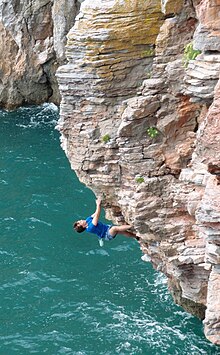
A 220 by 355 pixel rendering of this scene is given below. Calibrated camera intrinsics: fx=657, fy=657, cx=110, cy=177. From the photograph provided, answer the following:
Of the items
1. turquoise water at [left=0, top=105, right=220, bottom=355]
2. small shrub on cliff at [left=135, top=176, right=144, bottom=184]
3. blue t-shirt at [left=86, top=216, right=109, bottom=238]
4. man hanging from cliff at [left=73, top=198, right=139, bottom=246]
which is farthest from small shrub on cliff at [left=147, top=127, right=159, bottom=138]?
turquoise water at [left=0, top=105, right=220, bottom=355]

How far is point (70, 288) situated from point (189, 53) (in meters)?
13.4

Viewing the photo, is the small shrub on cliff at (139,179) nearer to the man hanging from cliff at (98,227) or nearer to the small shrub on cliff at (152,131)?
the small shrub on cliff at (152,131)

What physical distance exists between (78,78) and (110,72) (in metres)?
1.18

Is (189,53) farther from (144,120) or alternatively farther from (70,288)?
(70,288)

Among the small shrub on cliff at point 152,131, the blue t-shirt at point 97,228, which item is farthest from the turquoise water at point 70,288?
the small shrub on cliff at point 152,131

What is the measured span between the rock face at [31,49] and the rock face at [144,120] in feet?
75.3

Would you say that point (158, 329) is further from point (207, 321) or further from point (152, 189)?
point (207, 321)

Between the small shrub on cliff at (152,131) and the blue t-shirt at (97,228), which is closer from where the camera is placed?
the small shrub on cliff at (152,131)

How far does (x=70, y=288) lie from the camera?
28.9m

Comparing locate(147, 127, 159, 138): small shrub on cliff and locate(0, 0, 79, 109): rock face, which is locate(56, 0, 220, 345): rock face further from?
locate(0, 0, 79, 109): rock face

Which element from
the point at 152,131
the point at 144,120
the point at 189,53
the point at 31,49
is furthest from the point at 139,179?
the point at 31,49

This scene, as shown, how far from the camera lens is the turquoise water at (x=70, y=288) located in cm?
2525

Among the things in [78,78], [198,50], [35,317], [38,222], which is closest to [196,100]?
[198,50]

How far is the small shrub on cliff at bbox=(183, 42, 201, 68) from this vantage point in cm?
1907
